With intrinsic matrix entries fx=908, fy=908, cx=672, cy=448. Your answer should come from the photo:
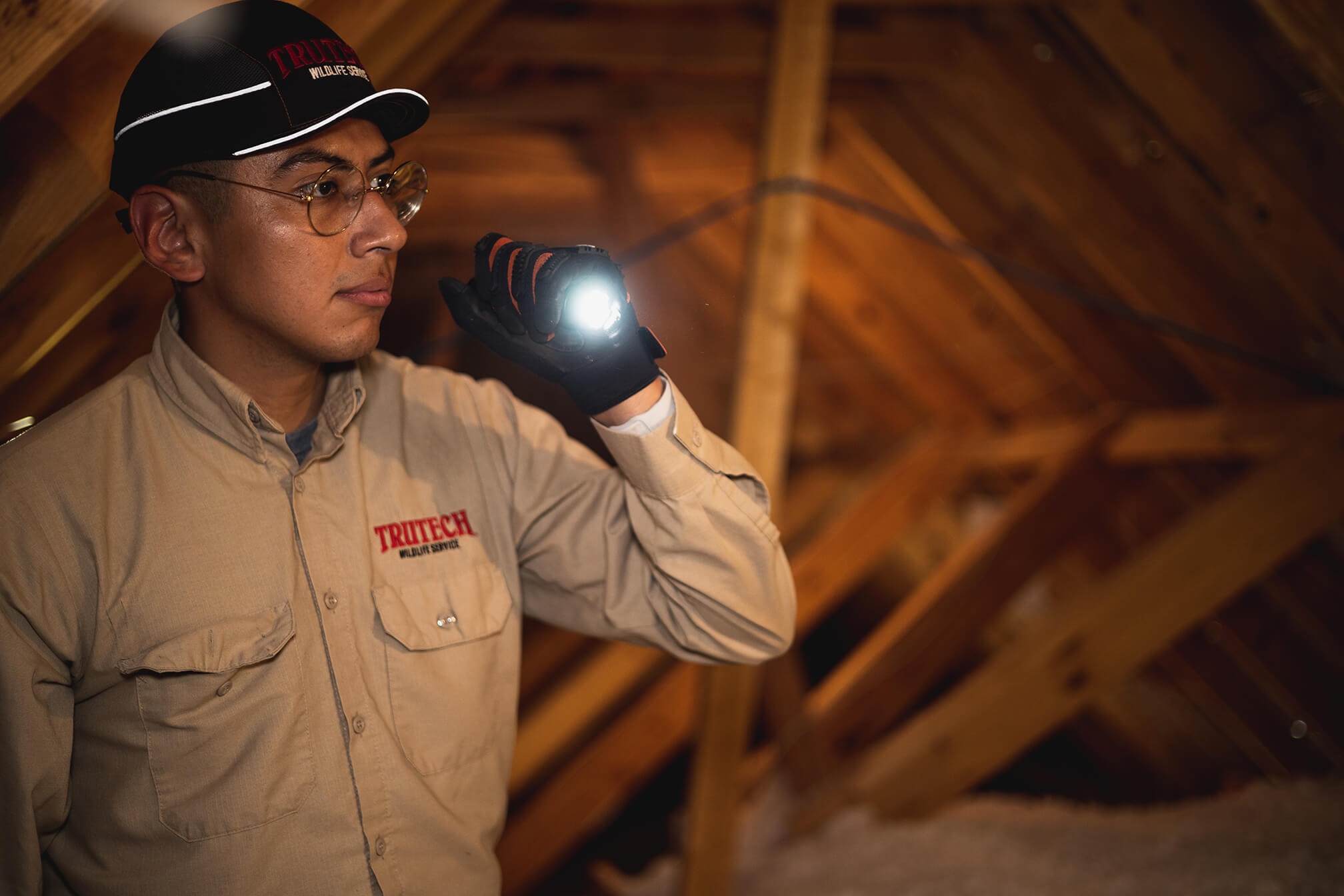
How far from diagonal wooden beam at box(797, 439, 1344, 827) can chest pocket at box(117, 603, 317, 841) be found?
169cm

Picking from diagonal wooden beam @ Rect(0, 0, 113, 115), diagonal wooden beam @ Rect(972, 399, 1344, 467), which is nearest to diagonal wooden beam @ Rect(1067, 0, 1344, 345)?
diagonal wooden beam @ Rect(972, 399, 1344, 467)

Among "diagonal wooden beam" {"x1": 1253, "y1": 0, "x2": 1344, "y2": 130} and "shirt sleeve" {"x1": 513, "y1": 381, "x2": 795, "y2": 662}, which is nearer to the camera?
"shirt sleeve" {"x1": 513, "y1": 381, "x2": 795, "y2": 662}

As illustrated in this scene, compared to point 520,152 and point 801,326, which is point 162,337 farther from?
point 801,326

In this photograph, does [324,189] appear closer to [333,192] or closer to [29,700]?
[333,192]

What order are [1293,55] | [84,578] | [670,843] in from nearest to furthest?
[84,578] → [1293,55] → [670,843]

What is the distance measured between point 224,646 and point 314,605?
10 cm

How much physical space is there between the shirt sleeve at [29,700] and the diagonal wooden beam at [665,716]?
2.25 metres

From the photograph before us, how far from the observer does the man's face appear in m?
0.98

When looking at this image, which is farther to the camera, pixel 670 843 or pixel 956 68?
pixel 670 843

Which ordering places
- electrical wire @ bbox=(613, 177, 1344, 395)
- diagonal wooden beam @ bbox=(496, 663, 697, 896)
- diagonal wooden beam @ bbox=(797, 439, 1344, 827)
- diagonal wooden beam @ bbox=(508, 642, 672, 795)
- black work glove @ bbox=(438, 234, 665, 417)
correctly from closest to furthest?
black work glove @ bbox=(438, 234, 665, 417)
electrical wire @ bbox=(613, 177, 1344, 395)
diagonal wooden beam @ bbox=(797, 439, 1344, 827)
diagonal wooden beam @ bbox=(508, 642, 672, 795)
diagonal wooden beam @ bbox=(496, 663, 697, 896)

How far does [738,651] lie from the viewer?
3.78ft

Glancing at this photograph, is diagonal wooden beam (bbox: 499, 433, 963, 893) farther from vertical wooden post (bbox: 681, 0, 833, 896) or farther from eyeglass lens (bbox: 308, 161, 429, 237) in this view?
eyeglass lens (bbox: 308, 161, 429, 237)

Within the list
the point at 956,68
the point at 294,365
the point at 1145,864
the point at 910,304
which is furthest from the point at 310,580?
the point at 910,304

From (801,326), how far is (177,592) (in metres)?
3.25
